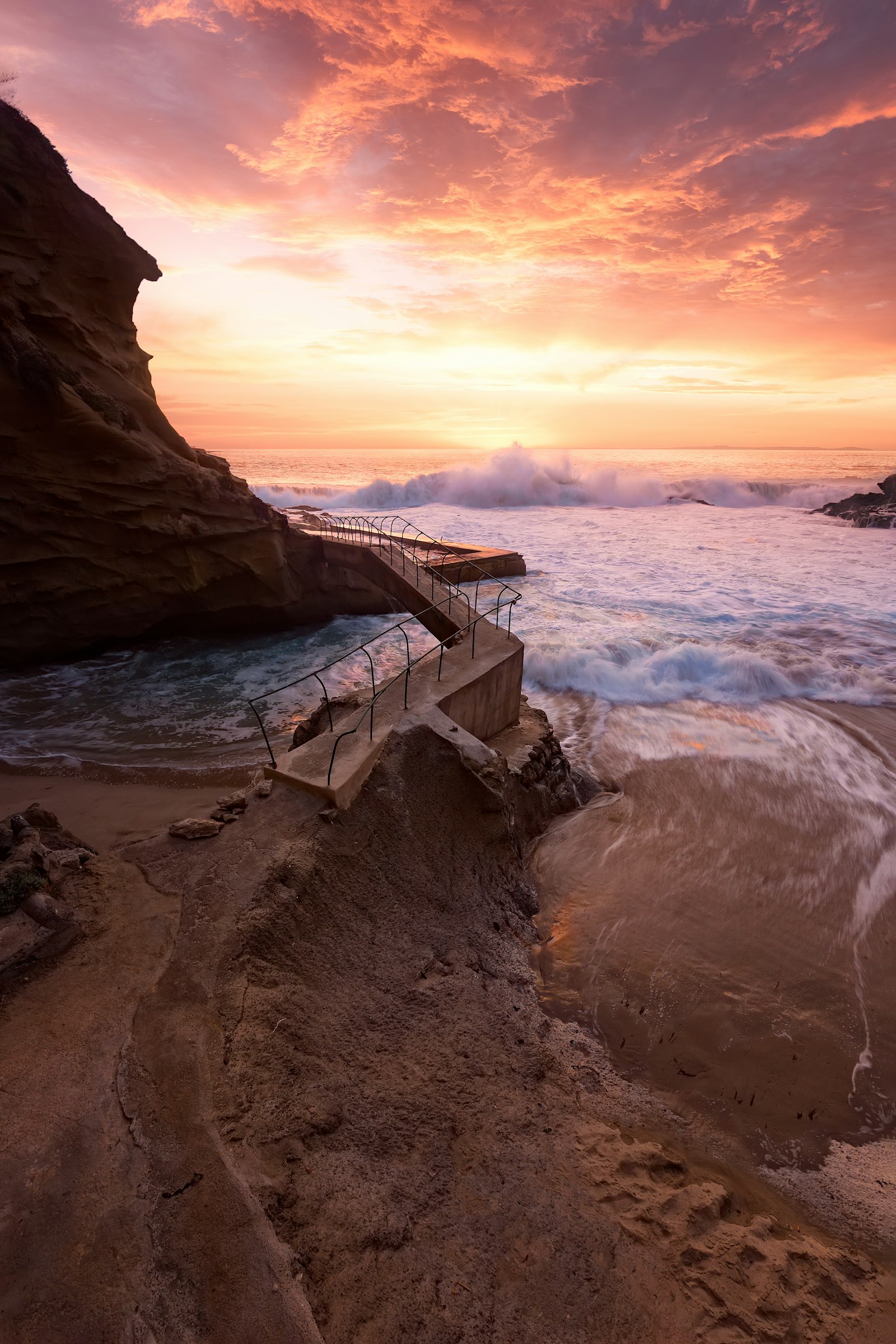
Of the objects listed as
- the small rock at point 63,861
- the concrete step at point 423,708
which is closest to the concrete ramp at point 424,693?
the concrete step at point 423,708

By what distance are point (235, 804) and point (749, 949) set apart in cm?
524

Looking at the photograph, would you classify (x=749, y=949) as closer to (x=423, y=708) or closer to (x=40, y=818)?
(x=423, y=708)

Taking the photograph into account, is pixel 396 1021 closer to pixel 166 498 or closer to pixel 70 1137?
pixel 70 1137

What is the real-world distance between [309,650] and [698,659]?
9.76m

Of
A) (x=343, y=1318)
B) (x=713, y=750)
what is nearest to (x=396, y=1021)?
(x=343, y=1318)

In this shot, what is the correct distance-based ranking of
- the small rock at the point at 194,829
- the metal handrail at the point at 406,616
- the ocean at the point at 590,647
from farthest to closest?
the ocean at the point at 590,647 < the metal handrail at the point at 406,616 < the small rock at the point at 194,829

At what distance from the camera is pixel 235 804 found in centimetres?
542

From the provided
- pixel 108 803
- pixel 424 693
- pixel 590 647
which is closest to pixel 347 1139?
pixel 424 693

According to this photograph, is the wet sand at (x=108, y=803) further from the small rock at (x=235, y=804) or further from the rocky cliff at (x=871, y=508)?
the rocky cliff at (x=871, y=508)

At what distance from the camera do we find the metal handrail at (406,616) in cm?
630

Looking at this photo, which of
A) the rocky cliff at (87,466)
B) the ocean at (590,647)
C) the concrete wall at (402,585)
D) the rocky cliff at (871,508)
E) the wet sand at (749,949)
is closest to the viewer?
the wet sand at (749,949)

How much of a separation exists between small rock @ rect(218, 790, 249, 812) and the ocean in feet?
12.2

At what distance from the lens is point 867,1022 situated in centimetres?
504

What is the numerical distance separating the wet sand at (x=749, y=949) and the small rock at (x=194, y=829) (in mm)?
3263
